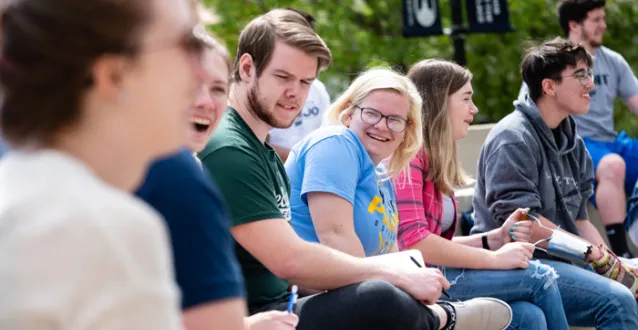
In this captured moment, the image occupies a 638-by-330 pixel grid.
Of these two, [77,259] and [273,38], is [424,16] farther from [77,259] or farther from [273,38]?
[77,259]

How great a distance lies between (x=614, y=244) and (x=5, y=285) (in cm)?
534

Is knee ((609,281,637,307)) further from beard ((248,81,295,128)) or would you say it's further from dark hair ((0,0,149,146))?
dark hair ((0,0,149,146))

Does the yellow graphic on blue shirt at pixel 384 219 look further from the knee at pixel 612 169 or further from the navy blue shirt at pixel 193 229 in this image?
the knee at pixel 612 169

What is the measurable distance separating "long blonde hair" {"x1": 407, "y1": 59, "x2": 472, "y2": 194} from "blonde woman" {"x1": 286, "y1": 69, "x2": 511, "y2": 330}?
41 cm

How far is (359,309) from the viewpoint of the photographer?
2879 millimetres

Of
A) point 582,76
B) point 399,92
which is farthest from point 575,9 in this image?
point 399,92

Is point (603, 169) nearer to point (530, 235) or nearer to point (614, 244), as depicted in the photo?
point (614, 244)

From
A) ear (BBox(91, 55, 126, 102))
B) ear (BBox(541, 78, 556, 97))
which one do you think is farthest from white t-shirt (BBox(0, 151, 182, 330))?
ear (BBox(541, 78, 556, 97))

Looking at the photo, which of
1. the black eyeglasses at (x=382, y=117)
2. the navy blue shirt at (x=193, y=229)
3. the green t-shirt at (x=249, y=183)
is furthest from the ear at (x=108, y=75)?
the black eyeglasses at (x=382, y=117)

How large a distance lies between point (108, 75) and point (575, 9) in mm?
6347

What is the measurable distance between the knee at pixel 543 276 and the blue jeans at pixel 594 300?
0.22 metres

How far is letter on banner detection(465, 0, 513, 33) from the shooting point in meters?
8.33

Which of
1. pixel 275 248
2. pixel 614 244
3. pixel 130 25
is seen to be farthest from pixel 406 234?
pixel 130 25

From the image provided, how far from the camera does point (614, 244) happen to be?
5906 millimetres
